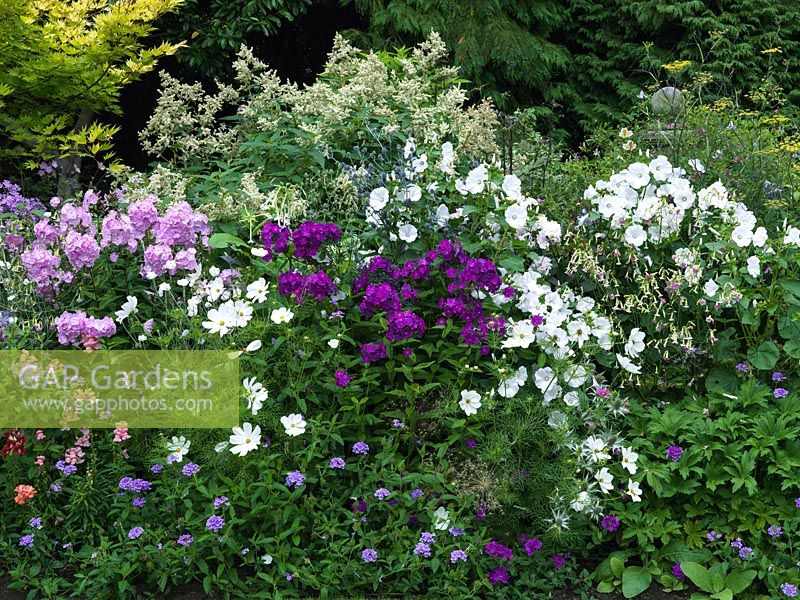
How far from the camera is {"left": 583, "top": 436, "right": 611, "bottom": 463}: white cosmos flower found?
3.25 metres

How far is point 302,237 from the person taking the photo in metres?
3.31

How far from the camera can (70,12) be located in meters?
5.70

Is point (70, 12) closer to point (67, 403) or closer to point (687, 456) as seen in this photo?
point (67, 403)

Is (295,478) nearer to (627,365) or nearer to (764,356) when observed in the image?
(627,365)

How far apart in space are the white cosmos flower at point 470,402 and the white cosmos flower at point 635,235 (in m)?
1.03

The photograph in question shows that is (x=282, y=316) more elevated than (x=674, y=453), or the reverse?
(x=282, y=316)

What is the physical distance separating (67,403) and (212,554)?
84 centimetres

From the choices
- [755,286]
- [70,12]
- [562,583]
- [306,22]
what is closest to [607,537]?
[562,583]

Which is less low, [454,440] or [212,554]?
[454,440]

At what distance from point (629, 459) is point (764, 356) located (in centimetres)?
83

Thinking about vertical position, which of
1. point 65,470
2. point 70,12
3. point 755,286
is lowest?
point 65,470

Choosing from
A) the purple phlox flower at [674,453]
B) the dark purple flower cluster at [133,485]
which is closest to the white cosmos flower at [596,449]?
the purple phlox flower at [674,453]

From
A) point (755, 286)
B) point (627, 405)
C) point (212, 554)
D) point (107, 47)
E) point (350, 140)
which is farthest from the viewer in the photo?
point (107, 47)

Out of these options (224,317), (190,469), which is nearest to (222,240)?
(224,317)
